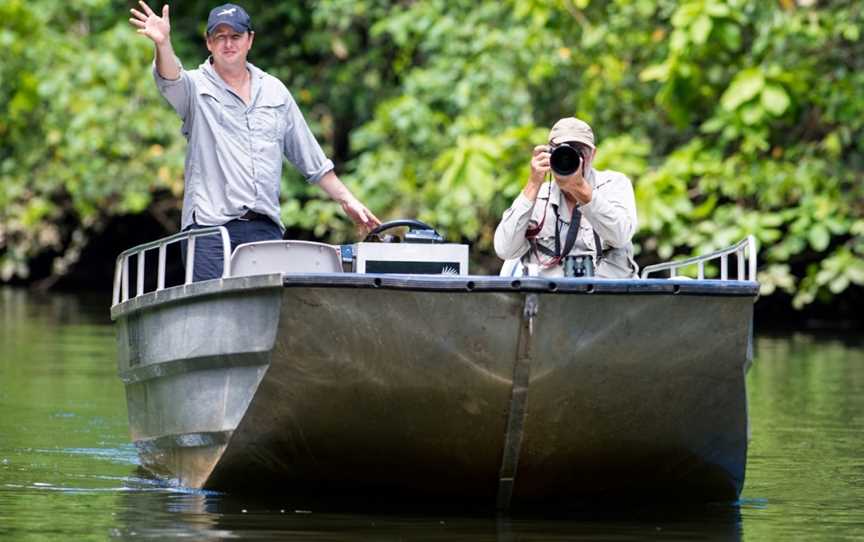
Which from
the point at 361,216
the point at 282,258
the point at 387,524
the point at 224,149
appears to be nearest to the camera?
the point at 387,524

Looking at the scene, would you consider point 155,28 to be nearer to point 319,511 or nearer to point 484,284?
point 484,284

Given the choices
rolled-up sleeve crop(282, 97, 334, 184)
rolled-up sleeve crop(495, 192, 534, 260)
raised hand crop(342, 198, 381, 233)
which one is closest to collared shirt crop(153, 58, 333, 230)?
rolled-up sleeve crop(282, 97, 334, 184)

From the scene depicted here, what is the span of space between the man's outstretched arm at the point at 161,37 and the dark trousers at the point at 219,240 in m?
0.68

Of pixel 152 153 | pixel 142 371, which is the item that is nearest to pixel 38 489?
pixel 142 371

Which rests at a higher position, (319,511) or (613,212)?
(613,212)

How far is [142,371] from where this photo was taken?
8383 mm

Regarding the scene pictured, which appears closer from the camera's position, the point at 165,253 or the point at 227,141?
the point at 165,253

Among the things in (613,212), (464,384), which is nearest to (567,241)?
(613,212)

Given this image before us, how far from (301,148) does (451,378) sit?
198 cm

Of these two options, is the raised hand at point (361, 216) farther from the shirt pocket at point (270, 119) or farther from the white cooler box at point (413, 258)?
the white cooler box at point (413, 258)

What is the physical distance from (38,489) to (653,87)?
46.4 feet

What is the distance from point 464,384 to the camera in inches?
279

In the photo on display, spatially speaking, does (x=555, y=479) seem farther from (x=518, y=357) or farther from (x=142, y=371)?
(x=142, y=371)

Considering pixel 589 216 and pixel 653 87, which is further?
pixel 653 87
